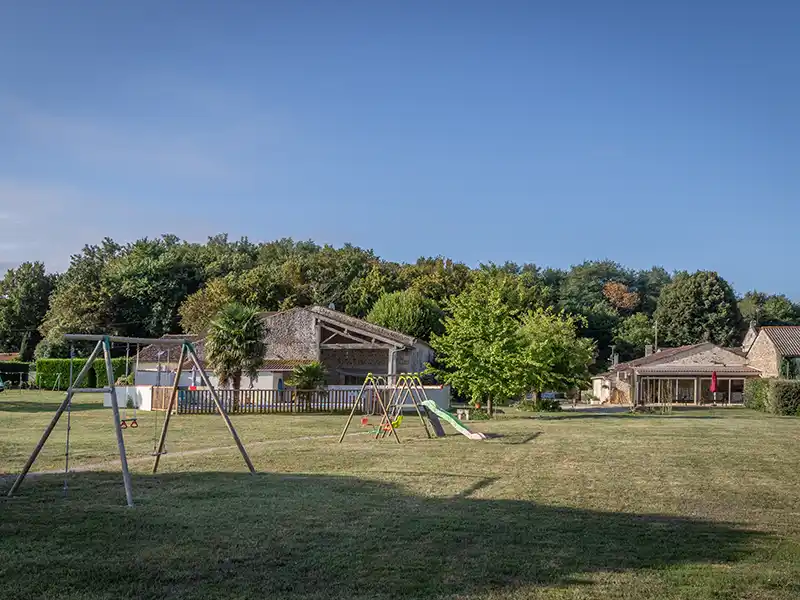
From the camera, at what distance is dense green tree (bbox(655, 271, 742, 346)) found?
8212cm

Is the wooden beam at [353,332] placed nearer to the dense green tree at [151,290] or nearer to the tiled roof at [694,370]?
the tiled roof at [694,370]

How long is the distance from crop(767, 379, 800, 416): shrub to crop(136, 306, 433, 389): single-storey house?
779 inches

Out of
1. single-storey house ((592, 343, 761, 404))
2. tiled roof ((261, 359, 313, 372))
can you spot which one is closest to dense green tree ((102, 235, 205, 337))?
tiled roof ((261, 359, 313, 372))

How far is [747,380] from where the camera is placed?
58.4 meters

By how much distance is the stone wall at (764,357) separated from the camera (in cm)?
5772

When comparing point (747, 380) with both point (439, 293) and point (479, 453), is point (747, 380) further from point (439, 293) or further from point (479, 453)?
point (479, 453)

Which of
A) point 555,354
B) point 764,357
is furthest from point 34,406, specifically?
point 764,357

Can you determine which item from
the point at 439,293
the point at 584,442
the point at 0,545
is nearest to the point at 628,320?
the point at 439,293

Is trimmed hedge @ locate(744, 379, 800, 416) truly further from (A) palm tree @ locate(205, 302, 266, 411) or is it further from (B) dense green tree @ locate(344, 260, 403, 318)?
(B) dense green tree @ locate(344, 260, 403, 318)

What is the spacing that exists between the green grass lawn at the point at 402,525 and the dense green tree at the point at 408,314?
3844 centimetres

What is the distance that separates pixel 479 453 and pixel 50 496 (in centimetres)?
1017

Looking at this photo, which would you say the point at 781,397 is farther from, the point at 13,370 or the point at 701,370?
the point at 13,370

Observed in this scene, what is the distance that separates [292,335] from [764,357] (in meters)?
35.1

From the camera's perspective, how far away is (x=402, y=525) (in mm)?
9945
